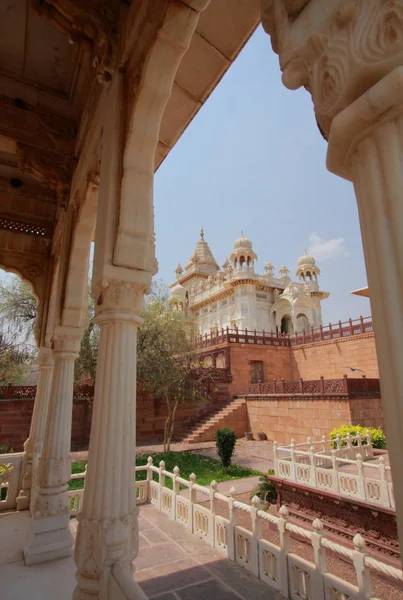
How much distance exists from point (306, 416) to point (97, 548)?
1377cm

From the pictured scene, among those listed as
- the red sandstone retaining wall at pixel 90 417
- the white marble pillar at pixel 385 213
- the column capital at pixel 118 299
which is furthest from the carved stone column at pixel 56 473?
the red sandstone retaining wall at pixel 90 417

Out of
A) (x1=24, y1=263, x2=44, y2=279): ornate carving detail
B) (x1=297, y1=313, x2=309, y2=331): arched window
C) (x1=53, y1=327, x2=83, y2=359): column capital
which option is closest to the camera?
(x1=53, y1=327, x2=83, y2=359): column capital

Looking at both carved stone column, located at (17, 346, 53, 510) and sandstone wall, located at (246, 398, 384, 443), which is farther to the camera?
sandstone wall, located at (246, 398, 384, 443)

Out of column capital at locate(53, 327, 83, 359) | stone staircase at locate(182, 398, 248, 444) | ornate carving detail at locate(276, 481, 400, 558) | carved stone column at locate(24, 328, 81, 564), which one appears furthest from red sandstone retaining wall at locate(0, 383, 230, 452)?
column capital at locate(53, 327, 83, 359)

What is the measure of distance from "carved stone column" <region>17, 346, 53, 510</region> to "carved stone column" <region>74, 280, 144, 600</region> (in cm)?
412

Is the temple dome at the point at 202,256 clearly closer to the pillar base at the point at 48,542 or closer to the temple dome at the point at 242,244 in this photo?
the temple dome at the point at 242,244

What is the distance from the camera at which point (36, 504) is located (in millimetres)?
4266

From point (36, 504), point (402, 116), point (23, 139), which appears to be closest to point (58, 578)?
point (36, 504)

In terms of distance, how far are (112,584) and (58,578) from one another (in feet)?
6.81

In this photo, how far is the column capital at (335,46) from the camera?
768mm

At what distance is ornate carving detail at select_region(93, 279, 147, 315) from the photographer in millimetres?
2658

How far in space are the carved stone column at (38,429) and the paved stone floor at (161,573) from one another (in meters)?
0.44

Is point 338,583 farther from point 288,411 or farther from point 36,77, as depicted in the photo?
point 288,411

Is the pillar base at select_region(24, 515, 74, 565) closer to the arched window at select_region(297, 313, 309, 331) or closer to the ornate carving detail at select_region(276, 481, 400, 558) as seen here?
the ornate carving detail at select_region(276, 481, 400, 558)
